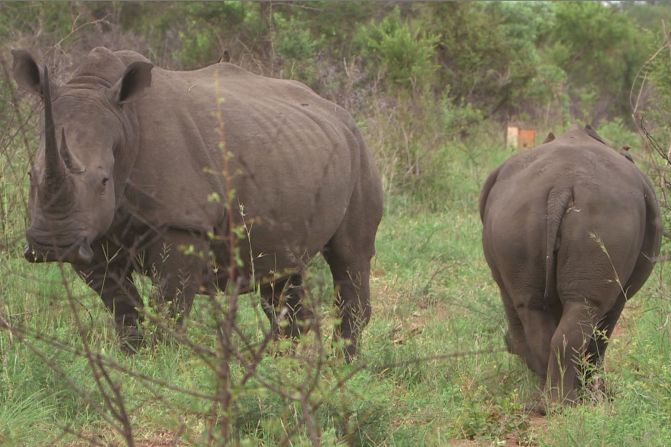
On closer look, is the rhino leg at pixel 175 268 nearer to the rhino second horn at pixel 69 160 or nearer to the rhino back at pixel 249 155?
the rhino back at pixel 249 155

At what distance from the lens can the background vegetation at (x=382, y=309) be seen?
4102mm

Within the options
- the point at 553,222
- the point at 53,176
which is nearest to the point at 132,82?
the point at 53,176

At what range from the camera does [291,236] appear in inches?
241

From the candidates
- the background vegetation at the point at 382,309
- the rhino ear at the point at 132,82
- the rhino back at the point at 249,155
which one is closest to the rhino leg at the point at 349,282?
the background vegetation at the point at 382,309

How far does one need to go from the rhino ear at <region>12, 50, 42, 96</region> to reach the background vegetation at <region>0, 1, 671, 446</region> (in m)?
0.21

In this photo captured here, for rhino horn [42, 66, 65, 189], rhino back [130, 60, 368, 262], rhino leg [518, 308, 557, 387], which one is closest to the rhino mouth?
rhino horn [42, 66, 65, 189]

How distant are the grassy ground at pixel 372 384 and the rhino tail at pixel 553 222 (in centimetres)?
48

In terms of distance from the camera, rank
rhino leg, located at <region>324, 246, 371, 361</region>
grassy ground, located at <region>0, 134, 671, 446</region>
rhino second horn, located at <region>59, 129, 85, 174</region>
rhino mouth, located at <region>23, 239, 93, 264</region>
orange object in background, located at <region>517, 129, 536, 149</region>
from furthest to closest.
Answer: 1. orange object in background, located at <region>517, 129, 536, 149</region>
2. rhino leg, located at <region>324, 246, 371, 361</region>
3. rhino second horn, located at <region>59, 129, 85, 174</region>
4. rhino mouth, located at <region>23, 239, 93, 264</region>
5. grassy ground, located at <region>0, 134, 671, 446</region>

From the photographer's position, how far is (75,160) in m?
5.00

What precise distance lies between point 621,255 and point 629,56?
91.6 feet

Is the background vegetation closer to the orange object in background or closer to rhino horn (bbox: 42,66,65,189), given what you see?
rhino horn (bbox: 42,66,65,189)

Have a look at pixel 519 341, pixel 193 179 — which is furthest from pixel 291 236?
pixel 519 341

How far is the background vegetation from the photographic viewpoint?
13.5ft

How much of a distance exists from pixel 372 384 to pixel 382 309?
9.45 feet
